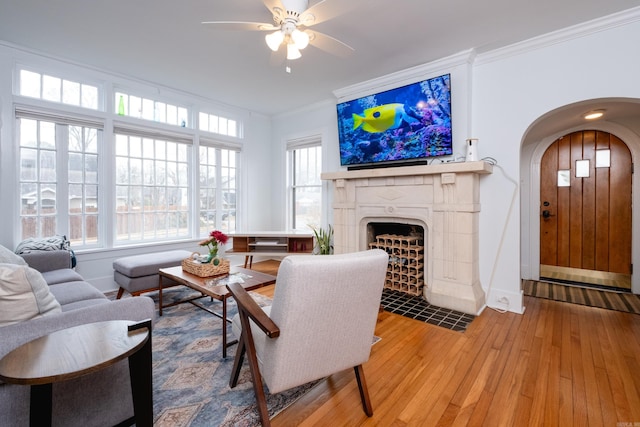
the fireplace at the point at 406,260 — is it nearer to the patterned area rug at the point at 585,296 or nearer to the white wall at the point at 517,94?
the white wall at the point at 517,94

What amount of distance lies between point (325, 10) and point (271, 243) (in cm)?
303

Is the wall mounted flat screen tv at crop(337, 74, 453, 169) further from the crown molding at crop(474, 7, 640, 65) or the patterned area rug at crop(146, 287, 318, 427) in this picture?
the patterned area rug at crop(146, 287, 318, 427)

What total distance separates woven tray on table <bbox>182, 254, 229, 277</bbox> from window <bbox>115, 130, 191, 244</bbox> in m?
1.67

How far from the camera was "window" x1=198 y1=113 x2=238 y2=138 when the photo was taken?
15.2 ft

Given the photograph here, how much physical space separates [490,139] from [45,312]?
3.78 m

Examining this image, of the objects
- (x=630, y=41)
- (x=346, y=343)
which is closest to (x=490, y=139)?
(x=630, y=41)

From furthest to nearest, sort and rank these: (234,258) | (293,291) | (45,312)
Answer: (234,258) < (45,312) < (293,291)

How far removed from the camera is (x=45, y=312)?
1.37m

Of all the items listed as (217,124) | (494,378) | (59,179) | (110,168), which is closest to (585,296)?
(494,378)

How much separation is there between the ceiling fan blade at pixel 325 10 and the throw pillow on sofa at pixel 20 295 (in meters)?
2.13

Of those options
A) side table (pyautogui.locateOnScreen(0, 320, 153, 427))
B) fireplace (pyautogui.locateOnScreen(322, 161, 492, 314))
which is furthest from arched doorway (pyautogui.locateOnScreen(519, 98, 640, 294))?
side table (pyautogui.locateOnScreen(0, 320, 153, 427))

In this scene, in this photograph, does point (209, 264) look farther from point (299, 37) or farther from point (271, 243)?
point (299, 37)

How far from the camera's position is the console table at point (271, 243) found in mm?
4219

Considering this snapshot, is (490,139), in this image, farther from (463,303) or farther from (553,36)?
(463,303)
